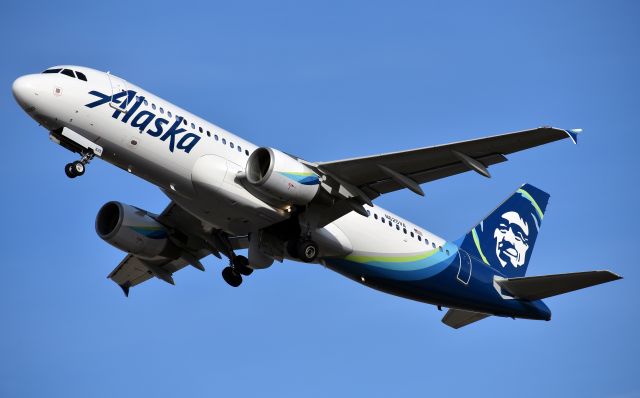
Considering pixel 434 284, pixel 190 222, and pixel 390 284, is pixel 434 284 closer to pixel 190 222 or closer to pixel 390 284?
pixel 390 284

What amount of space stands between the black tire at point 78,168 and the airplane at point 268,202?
3 centimetres

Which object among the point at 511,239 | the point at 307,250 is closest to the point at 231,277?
the point at 307,250

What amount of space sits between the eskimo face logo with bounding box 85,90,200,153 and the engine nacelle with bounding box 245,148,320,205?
2018mm

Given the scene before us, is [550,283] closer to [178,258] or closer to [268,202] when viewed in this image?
[268,202]

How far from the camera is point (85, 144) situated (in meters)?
31.4

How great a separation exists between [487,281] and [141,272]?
521 inches

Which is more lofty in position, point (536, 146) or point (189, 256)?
point (536, 146)

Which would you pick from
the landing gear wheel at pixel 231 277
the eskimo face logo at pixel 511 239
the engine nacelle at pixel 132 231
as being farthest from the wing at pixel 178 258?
the eskimo face logo at pixel 511 239

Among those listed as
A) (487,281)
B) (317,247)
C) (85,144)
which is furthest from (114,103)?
(487,281)

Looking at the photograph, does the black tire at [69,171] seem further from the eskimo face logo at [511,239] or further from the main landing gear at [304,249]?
the eskimo face logo at [511,239]

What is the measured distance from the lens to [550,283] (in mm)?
36250

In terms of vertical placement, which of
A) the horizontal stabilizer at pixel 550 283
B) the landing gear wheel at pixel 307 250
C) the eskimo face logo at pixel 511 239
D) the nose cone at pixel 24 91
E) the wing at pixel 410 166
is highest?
the eskimo face logo at pixel 511 239

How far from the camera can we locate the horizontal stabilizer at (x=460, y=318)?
39344 mm

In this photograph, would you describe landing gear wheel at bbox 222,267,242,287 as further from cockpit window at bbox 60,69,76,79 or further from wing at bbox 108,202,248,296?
cockpit window at bbox 60,69,76,79
